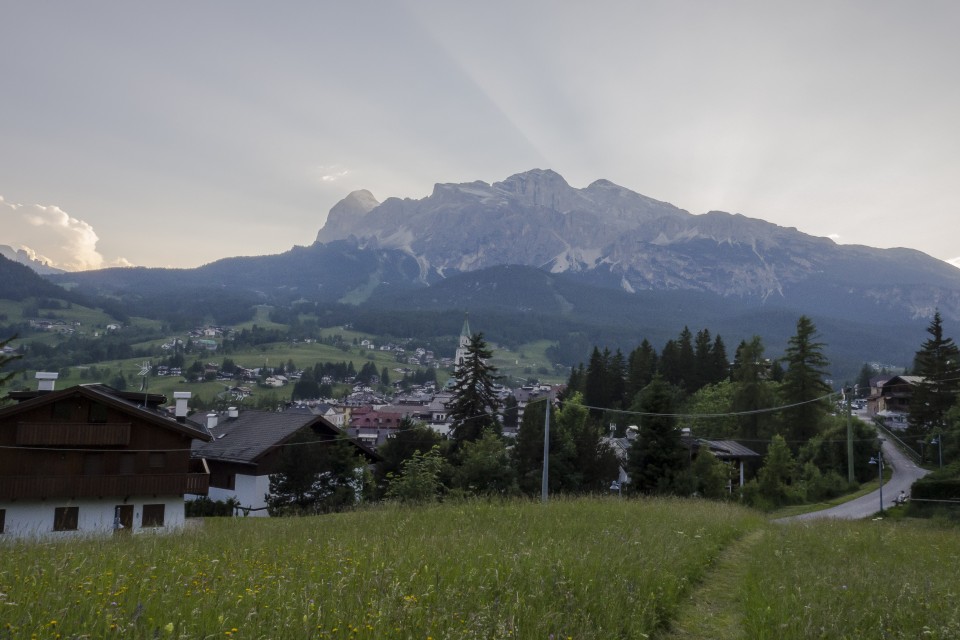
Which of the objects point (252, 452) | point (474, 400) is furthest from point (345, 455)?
point (474, 400)

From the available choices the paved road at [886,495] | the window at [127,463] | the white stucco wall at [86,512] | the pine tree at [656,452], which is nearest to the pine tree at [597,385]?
the paved road at [886,495]

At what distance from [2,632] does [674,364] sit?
3656 inches

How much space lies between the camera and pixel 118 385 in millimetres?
180000

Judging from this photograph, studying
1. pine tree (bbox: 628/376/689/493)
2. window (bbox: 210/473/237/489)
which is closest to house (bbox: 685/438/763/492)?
pine tree (bbox: 628/376/689/493)

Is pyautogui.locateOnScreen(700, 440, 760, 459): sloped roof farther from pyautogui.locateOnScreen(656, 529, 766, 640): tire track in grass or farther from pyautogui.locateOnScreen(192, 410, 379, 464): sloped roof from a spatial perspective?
pyautogui.locateOnScreen(656, 529, 766, 640): tire track in grass

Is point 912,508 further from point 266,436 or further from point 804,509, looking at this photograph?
point 266,436

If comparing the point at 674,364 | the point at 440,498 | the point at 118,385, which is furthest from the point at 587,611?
the point at 118,385

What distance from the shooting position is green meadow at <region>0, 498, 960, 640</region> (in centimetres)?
491

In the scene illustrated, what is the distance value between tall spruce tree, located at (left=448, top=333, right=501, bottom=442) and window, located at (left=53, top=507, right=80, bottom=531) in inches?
1036

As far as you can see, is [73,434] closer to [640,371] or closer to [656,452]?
[656,452]

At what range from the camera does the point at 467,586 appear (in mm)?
6543

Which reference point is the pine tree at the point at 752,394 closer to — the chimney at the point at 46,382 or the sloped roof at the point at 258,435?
the sloped roof at the point at 258,435

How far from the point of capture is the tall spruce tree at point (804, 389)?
56.5 m

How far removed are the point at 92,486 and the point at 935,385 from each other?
6732 cm
